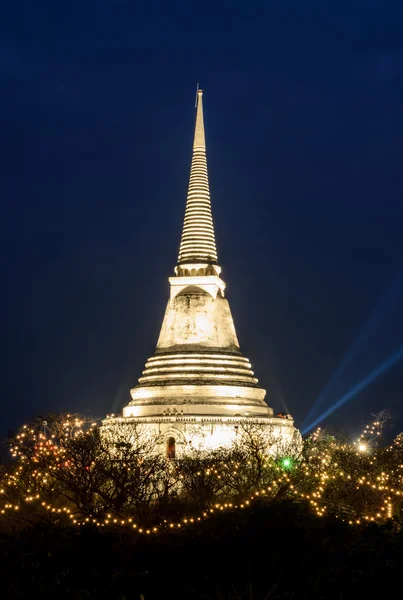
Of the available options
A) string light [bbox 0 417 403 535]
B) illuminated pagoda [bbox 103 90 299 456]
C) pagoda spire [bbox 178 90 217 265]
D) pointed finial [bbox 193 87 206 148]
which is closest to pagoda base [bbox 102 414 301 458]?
illuminated pagoda [bbox 103 90 299 456]

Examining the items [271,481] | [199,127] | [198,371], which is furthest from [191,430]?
[199,127]

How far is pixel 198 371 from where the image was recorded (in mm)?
38531

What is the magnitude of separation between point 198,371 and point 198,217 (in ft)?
32.7

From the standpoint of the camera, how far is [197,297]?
135 ft

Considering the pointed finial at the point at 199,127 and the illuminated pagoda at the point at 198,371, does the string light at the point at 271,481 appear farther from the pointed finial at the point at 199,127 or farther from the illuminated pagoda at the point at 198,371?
the pointed finial at the point at 199,127

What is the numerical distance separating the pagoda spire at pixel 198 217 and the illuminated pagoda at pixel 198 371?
0.06m

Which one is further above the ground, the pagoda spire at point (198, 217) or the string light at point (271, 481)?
the pagoda spire at point (198, 217)

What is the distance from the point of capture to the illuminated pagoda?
119 feet

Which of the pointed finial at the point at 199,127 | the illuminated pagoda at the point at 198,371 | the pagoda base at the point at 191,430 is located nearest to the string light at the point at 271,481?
the pagoda base at the point at 191,430

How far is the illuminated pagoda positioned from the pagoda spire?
0.06 meters

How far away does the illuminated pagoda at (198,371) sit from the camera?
3638cm

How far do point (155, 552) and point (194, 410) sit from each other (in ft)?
67.3

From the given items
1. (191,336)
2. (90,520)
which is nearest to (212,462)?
(90,520)

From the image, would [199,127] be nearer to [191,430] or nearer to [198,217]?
[198,217]
